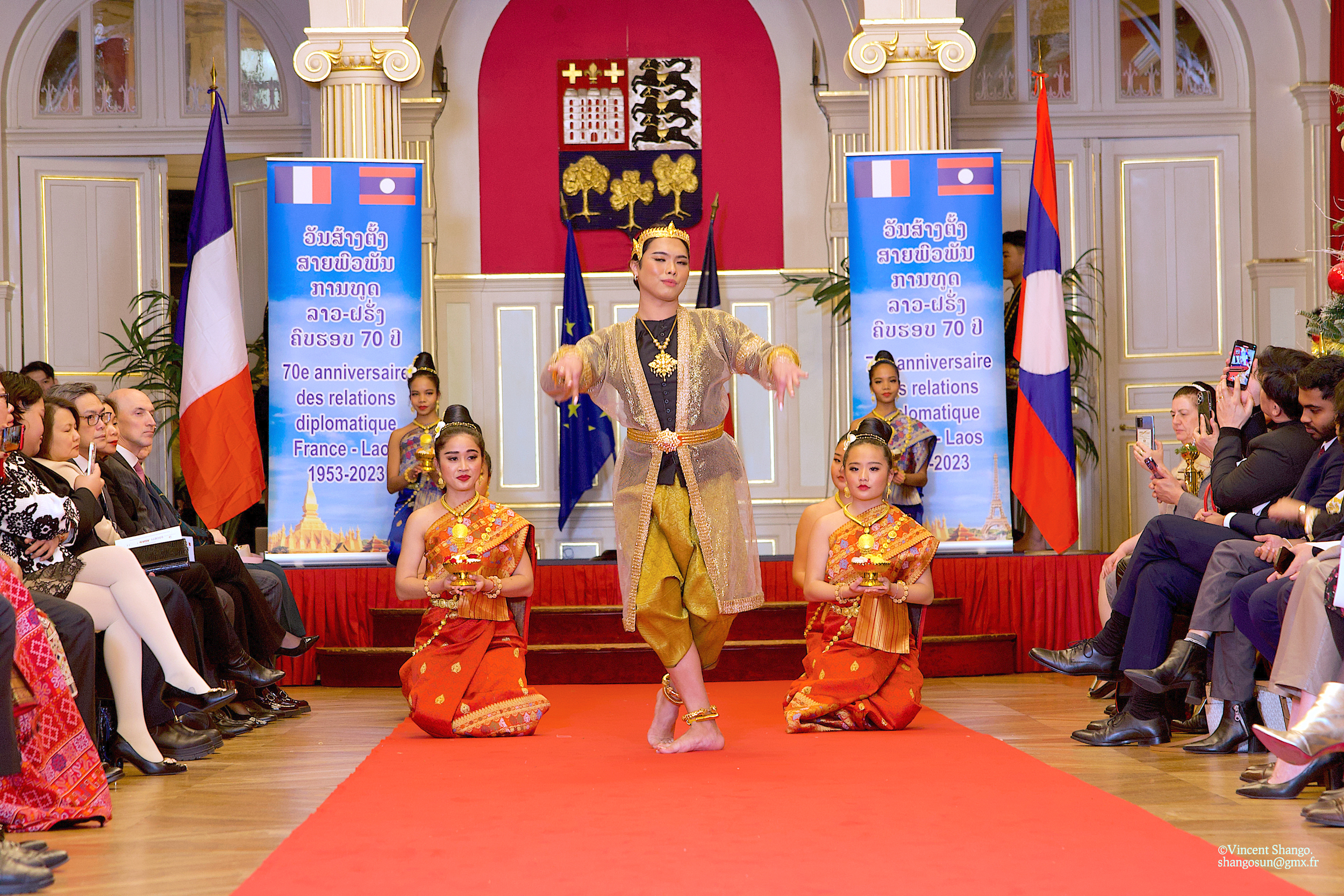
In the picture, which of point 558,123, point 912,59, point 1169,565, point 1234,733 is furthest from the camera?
point 558,123

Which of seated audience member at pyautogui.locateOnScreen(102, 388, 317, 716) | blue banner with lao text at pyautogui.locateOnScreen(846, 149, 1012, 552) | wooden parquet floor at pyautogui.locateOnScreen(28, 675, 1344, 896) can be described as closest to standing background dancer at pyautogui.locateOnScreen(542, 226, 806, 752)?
wooden parquet floor at pyautogui.locateOnScreen(28, 675, 1344, 896)

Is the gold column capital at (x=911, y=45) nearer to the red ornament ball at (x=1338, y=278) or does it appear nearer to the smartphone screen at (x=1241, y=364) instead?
the red ornament ball at (x=1338, y=278)

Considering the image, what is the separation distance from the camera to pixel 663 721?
4.11 metres

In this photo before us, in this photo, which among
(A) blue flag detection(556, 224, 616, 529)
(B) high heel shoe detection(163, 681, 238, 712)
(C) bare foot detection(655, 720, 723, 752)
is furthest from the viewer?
(A) blue flag detection(556, 224, 616, 529)

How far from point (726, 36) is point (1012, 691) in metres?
4.92

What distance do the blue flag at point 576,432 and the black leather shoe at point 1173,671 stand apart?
4.66m

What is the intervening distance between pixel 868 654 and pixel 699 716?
0.80 m

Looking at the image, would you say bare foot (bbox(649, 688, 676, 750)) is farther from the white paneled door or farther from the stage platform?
the white paneled door

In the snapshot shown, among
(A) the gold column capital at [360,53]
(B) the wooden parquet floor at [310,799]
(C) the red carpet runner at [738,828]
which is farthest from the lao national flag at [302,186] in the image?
(C) the red carpet runner at [738,828]

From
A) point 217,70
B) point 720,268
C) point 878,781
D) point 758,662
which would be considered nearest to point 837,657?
point 878,781

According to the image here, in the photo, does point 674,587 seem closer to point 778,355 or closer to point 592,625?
point 778,355

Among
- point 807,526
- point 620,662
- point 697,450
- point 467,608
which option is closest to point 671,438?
point 697,450

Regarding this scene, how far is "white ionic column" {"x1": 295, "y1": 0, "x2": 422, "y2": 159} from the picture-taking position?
7.30 meters

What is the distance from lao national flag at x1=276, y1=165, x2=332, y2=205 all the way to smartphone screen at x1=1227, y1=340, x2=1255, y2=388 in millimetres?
4303
